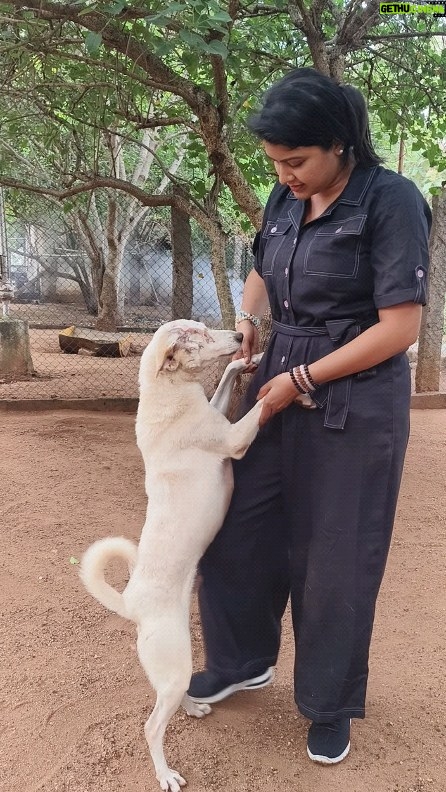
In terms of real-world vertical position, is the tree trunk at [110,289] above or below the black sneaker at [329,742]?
above

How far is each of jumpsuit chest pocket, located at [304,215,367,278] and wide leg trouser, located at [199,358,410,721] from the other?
36 cm

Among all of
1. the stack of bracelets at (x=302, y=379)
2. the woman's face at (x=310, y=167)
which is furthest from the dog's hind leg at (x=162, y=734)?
the woman's face at (x=310, y=167)

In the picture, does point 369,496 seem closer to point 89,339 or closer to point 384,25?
point 384,25

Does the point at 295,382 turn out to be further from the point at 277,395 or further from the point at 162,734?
the point at 162,734

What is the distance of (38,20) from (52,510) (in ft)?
10.8

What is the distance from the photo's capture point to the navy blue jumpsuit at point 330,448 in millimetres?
1960

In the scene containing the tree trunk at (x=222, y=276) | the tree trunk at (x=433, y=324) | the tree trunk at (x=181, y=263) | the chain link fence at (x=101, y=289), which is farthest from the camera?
the chain link fence at (x=101, y=289)

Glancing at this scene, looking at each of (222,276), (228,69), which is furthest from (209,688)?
(228,69)

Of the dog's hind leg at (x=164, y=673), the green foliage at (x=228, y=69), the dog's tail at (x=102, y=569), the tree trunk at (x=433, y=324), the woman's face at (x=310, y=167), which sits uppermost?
the green foliage at (x=228, y=69)

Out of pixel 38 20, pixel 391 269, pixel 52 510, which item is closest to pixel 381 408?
pixel 391 269

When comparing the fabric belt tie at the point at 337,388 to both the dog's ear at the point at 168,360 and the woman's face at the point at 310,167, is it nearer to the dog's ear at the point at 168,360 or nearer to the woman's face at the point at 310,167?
the woman's face at the point at 310,167

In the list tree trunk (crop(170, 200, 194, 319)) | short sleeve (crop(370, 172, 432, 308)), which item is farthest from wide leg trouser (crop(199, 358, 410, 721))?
tree trunk (crop(170, 200, 194, 319))

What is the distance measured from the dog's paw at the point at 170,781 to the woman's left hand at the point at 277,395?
1256 millimetres

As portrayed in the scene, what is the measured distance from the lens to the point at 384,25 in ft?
17.5
